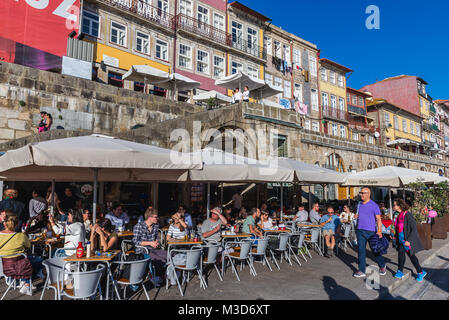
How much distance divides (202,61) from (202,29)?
88.1 inches

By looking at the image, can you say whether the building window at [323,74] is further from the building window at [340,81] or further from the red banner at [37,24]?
the red banner at [37,24]

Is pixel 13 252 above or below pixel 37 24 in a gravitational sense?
below

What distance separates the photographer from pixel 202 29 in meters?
22.2

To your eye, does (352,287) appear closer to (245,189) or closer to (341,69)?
(245,189)

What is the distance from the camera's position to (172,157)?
17.2ft

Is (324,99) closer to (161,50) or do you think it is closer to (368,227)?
(161,50)

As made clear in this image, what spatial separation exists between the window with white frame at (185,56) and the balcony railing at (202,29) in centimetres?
112

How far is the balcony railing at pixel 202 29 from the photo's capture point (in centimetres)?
2092

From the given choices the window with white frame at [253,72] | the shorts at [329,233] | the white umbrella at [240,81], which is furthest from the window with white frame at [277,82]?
the shorts at [329,233]

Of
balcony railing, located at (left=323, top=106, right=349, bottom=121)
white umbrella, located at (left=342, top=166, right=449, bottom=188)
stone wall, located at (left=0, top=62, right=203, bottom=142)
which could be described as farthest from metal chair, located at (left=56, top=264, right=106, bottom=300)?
balcony railing, located at (left=323, top=106, right=349, bottom=121)

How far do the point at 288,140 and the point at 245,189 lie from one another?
299 cm

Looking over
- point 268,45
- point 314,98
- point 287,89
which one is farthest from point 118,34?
point 314,98

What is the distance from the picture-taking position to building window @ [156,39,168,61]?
20.0 m
